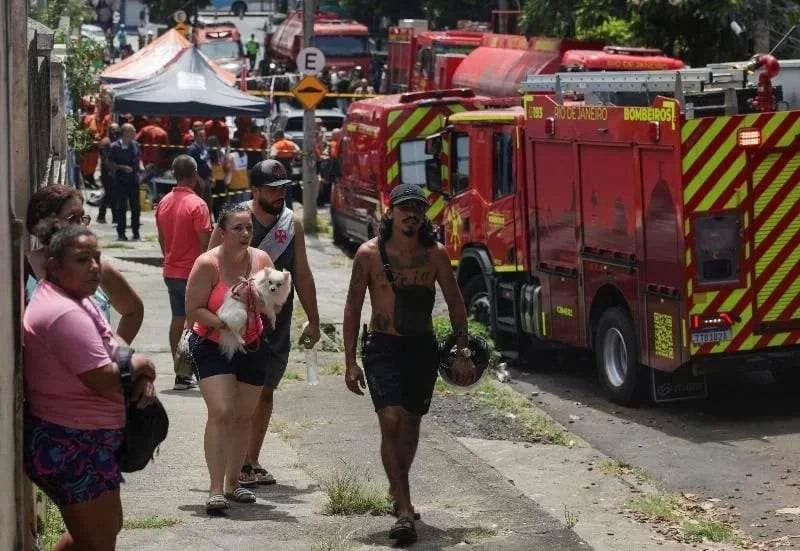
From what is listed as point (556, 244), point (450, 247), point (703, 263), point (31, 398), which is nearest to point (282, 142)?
point (450, 247)

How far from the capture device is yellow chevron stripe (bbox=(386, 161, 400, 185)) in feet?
68.7

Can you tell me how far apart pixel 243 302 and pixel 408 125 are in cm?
1297

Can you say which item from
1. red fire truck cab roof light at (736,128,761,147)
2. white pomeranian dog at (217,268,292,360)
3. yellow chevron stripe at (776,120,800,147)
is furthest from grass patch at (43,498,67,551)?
yellow chevron stripe at (776,120,800,147)

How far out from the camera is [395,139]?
20.8 meters

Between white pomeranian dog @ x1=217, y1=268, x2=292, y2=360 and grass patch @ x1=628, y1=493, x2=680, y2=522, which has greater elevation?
white pomeranian dog @ x1=217, y1=268, x2=292, y2=360

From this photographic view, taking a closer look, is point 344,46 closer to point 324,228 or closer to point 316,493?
point 324,228

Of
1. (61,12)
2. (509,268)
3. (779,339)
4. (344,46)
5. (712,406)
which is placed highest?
(61,12)

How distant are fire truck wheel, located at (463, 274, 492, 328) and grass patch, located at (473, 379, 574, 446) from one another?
5.00 ft

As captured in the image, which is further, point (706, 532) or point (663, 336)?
point (663, 336)

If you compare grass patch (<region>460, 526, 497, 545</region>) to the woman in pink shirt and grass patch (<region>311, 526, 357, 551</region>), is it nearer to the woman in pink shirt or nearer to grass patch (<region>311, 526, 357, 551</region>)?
grass patch (<region>311, 526, 357, 551</region>)

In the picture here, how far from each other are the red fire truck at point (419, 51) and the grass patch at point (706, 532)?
21017 mm

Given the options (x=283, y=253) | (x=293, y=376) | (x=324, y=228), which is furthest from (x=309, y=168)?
(x=283, y=253)

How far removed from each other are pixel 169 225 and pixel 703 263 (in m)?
4.06

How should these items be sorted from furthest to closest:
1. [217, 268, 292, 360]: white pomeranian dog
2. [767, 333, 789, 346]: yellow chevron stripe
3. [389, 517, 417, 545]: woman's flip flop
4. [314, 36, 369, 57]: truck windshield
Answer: [314, 36, 369, 57]: truck windshield → [767, 333, 789, 346]: yellow chevron stripe → [217, 268, 292, 360]: white pomeranian dog → [389, 517, 417, 545]: woman's flip flop
